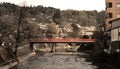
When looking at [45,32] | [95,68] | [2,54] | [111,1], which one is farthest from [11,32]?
[45,32]

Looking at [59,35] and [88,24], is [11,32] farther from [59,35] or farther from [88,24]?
[88,24]

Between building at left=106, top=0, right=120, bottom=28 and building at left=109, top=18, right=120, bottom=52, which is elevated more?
building at left=106, top=0, right=120, bottom=28

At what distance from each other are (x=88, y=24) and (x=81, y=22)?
13.8ft

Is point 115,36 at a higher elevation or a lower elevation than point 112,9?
lower

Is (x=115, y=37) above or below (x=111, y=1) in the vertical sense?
below

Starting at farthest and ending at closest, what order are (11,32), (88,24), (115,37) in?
1. (88,24)
2. (11,32)
3. (115,37)

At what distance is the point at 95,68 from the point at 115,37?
446 inches

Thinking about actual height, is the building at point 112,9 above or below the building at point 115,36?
above

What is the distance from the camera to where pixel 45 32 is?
14900cm

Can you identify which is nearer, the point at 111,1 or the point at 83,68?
the point at 83,68

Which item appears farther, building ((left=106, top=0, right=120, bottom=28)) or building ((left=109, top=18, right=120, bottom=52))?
building ((left=106, top=0, right=120, bottom=28))

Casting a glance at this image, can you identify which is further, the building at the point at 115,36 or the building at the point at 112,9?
the building at the point at 112,9

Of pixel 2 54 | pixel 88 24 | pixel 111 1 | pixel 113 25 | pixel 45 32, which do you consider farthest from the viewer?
pixel 88 24

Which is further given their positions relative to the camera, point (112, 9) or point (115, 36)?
point (112, 9)
